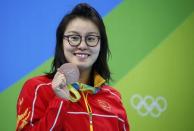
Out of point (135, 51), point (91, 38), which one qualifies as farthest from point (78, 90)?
point (135, 51)

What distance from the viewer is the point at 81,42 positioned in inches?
47.5

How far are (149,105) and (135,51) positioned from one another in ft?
1.36

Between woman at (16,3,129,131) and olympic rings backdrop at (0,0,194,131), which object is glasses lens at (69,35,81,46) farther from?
olympic rings backdrop at (0,0,194,131)

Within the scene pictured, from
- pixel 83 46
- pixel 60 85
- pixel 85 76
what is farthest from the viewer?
pixel 85 76

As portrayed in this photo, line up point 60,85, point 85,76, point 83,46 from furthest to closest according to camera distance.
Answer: point 85,76
point 83,46
point 60,85

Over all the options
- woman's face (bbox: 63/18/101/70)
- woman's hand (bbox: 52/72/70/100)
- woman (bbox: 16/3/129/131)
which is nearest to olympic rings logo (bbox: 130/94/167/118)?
woman (bbox: 16/3/129/131)

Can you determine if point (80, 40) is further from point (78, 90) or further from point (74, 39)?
point (78, 90)

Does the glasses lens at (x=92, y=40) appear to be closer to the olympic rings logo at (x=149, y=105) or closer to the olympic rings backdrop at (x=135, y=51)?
the olympic rings backdrop at (x=135, y=51)

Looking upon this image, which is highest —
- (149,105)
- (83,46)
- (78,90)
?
(83,46)

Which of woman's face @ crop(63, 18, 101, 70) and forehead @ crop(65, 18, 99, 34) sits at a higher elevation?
forehead @ crop(65, 18, 99, 34)

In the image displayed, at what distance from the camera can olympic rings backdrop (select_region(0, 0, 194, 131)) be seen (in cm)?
199

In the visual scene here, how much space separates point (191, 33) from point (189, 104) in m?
0.56

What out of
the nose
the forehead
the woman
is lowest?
the woman

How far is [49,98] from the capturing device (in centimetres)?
113
